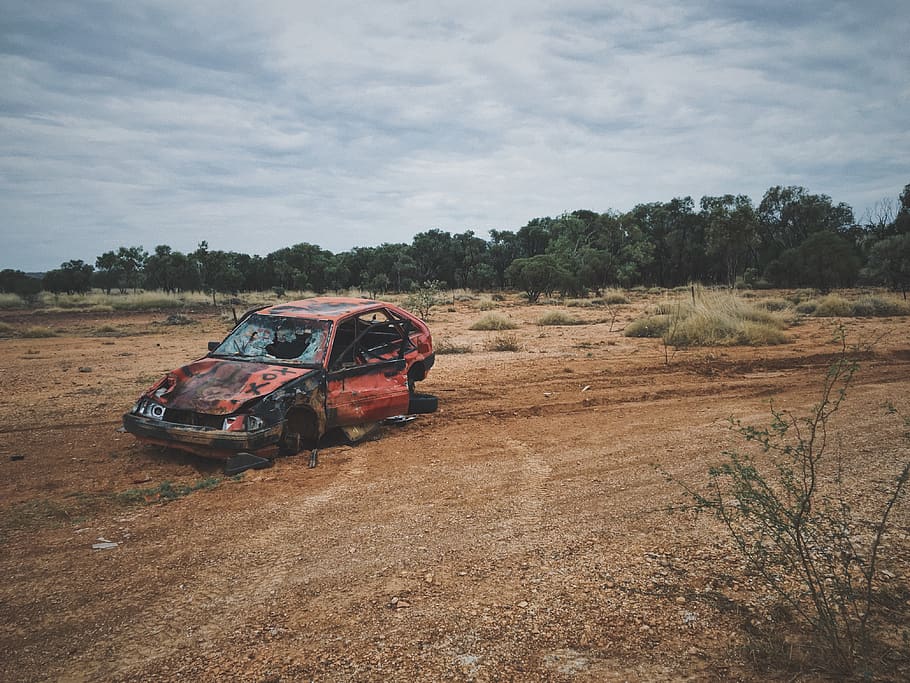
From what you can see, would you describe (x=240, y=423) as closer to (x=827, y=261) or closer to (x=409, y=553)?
(x=409, y=553)

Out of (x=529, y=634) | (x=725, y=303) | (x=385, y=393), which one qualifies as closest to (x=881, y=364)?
(x=725, y=303)

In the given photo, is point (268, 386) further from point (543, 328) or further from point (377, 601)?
point (543, 328)

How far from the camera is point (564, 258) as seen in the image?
1681 inches

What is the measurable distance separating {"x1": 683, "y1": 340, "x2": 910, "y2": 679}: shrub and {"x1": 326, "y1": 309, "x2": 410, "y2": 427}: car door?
372 cm

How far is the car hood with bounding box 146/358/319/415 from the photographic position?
5.57 meters

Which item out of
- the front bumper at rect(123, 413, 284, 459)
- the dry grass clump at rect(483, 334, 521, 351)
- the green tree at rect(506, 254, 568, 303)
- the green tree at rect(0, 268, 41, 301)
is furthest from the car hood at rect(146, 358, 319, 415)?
the green tree at rect(0, 268, 41, 301)

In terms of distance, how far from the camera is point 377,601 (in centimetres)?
332

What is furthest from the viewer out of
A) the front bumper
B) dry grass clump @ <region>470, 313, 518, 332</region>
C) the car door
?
dry grass clump @ <region>470, 313, 518, 332</region>

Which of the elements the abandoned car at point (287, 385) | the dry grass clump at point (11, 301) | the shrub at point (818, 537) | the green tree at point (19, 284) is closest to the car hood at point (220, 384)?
the abandoned car at point (287, 385)

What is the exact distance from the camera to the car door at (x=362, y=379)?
6.41m

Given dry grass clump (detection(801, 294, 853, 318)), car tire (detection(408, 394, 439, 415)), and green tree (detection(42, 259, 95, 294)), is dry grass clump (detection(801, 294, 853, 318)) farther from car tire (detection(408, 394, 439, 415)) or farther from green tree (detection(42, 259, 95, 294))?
green tree (detection(42, 259, 95, 294))

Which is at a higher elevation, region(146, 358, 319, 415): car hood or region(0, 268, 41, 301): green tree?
region(0, 268, 41, 301): green tree

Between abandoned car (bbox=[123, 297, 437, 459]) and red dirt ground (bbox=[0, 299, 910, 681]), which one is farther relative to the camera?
abandoned car (bbox=[123, 297, 437, 459])

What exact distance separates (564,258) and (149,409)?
3925 centimetres
